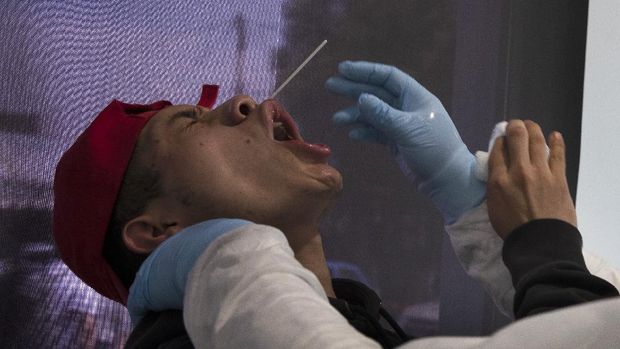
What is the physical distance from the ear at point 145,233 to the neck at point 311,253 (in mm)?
186

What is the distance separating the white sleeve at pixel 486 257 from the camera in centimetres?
135

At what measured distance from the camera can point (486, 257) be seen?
138 centimetres

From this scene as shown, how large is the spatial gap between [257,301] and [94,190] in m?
0.55

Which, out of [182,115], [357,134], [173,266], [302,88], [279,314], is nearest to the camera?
[279,314]

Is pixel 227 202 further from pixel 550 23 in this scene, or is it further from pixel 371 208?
pixel 550 23

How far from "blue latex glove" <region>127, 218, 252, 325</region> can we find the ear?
0.11 meters

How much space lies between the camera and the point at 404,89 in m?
1.45

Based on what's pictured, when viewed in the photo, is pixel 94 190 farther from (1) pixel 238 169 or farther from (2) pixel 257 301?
(2) pixel 257 301

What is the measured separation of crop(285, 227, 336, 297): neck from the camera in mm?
1277

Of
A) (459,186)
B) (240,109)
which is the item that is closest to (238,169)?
(240,109)

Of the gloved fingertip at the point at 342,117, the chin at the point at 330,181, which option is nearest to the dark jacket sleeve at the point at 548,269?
the chin at the point at 330,181

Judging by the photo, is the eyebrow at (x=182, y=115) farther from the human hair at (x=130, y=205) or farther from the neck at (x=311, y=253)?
the neck at (x=311, y=253)

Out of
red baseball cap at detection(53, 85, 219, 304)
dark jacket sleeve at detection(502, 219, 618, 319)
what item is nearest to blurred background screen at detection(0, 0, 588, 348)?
A: red baseball cap at detection(53, 85, 219, 304)

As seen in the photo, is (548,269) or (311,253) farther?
(311,253)
